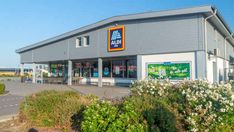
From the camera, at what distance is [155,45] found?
18797 millimetres

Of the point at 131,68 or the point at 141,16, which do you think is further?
the point at 131,68

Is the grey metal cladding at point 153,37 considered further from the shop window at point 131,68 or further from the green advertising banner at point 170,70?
the shop window at point 131,68

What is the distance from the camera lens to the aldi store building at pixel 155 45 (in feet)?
55.4

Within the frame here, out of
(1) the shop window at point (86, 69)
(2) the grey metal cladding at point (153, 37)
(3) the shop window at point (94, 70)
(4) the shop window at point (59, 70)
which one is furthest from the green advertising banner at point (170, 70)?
(4) the shop window at point (59, 70)

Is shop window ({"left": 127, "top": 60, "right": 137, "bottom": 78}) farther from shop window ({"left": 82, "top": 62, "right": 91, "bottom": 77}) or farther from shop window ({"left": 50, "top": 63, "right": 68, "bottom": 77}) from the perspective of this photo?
shop window ({"left": 50, "top": 63, "right": 68, "bottom": 77})

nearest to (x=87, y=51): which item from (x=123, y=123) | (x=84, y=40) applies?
(x=84, y=40)

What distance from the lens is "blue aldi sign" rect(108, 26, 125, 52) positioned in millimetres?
21016

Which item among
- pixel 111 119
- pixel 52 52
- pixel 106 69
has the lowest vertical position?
pixel 111 119

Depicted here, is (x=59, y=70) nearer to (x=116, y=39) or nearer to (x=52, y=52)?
(x=52, y=52)

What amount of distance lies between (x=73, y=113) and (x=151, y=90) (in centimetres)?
236

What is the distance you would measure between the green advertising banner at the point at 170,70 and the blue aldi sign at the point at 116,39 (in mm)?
3555

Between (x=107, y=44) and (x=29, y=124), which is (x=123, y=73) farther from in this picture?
A: (x=29, y=124)

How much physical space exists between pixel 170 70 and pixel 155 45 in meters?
2.42

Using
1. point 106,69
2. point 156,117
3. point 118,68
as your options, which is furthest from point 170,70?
point 156,117
